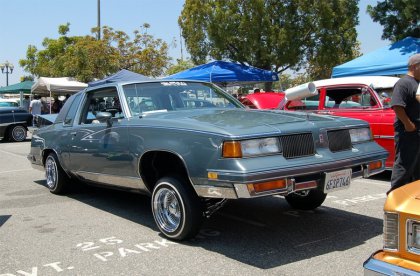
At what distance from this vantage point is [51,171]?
7.04 meters

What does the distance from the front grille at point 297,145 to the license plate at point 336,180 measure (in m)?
0.27

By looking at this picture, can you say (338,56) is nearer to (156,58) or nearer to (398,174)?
(156,58)

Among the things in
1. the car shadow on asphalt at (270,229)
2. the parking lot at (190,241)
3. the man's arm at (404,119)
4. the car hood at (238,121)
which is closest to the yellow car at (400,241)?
the parking lot at (190,241)

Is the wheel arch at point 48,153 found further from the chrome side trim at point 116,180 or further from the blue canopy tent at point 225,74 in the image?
the blue canopy tent at point 225,74

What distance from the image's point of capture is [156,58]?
2791cm

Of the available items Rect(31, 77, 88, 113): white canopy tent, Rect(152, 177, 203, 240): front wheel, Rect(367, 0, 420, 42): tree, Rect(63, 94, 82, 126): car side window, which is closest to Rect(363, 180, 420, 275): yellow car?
Rect(152, 177, 203, 240): front wheel

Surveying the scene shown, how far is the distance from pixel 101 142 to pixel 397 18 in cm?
1281

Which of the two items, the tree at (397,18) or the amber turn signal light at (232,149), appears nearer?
the amber turn signal light at (232,149)

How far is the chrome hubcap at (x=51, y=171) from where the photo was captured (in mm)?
6884

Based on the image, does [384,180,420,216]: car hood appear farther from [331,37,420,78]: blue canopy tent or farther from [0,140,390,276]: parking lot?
[331,37,420,78]: blue canopy tent

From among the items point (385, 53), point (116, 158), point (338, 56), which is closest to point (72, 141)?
point (116, 158)

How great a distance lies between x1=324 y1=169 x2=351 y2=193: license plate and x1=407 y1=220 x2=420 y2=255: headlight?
5.60ft

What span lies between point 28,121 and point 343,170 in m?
15.0

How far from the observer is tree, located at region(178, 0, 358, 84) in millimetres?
19578
